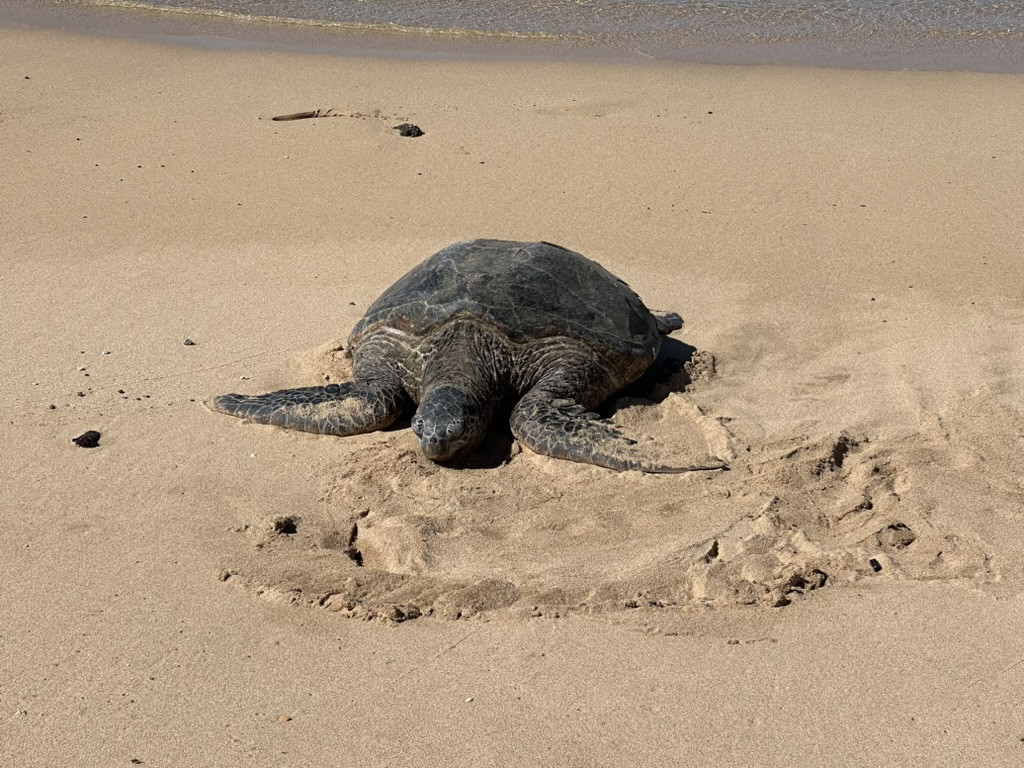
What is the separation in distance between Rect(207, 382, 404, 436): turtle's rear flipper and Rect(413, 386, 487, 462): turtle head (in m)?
0.29

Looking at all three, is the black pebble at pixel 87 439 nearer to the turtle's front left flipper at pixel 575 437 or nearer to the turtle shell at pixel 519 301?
the turtle shell at pixel 519 301

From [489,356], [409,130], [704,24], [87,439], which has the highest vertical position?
[704,24]

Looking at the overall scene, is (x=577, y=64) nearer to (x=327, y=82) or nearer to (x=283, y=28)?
(x=327, y=82)

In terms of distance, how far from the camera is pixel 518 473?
5.45 metres

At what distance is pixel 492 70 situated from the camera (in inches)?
469

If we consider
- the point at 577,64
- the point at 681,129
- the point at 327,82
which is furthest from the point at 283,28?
the point at 681,129

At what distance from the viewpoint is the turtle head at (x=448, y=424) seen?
212 inches

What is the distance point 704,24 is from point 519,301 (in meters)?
9.36

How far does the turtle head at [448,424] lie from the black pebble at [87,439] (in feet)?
5.20

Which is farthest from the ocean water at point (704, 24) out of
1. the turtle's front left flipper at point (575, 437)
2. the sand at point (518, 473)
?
the turtle's front left flipper at point (575, 437)

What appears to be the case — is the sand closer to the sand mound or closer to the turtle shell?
the sand mound

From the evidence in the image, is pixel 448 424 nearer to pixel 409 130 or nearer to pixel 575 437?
pixel 575 437

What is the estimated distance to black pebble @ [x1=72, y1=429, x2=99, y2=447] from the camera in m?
5.52

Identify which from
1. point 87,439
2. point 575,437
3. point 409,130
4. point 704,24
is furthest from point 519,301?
point 704,24
